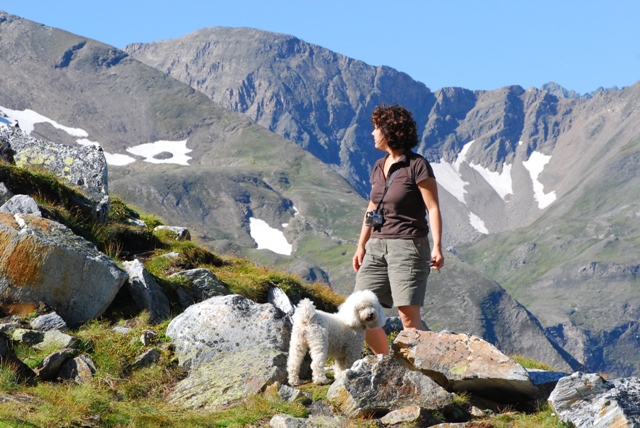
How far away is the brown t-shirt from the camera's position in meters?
11.6

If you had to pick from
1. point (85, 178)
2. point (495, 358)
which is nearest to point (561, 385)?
point (495, 358)

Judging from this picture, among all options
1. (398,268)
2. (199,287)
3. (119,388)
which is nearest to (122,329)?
(119,388)

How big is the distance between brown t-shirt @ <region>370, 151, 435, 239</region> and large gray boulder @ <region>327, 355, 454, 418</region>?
2002mm

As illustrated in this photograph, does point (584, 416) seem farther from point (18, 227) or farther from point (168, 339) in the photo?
point (18, 227)

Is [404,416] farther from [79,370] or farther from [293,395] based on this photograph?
[79,370]

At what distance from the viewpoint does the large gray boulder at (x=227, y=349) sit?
11312 millimetres

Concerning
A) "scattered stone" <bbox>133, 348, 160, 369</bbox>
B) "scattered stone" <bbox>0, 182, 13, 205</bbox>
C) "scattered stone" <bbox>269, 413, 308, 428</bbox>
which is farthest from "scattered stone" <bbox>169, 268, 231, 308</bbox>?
"scattered stone" <bbox>269, 413, 308, 428</bbox>

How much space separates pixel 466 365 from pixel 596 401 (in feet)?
7.00

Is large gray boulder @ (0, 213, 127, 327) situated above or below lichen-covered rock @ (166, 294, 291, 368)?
above

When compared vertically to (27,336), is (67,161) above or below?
above

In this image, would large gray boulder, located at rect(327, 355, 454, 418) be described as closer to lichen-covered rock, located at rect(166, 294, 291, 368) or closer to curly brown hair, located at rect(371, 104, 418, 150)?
lichen-covered rock, located at rect(166, 294, 291, 368)

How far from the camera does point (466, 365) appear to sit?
37.3 feet

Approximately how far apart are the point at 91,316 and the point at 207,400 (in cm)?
377

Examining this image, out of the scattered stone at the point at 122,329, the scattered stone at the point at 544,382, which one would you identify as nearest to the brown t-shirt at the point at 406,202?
the scattered stone at the point at 544,382
